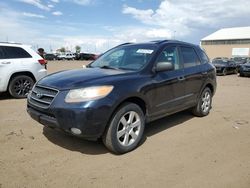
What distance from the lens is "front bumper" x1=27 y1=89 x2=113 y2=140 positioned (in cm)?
355

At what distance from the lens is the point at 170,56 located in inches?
201

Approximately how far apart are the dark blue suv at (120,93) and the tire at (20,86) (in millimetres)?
3494

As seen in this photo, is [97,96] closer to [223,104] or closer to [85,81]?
[85,81]

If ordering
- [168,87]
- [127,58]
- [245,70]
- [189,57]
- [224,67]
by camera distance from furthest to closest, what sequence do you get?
1. [224,67]
2. [245,70]
3. [189,57]
4. [127,58]
5. [168,87]

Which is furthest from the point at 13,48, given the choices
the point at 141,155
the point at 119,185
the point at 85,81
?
the point at 119,185

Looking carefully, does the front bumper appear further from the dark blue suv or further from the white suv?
the white suv

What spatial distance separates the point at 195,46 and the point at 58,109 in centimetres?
386

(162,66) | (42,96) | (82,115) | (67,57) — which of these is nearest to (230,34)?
(67,57)

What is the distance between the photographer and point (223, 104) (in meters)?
8.14

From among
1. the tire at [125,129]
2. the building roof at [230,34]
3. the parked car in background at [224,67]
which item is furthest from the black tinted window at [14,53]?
the building roof at [230,34]

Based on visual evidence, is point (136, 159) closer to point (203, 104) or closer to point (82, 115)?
point (82, 115)

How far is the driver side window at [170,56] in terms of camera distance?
15.8ft

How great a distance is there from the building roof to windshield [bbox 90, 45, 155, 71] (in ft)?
228

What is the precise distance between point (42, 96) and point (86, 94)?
78 centimetres
